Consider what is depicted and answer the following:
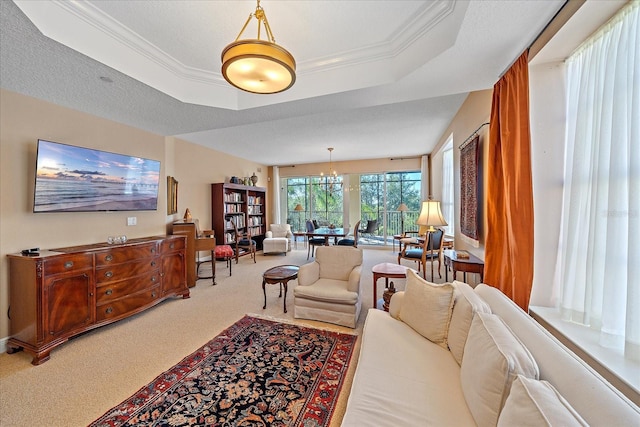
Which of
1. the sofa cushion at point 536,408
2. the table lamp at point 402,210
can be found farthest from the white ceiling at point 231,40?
the table lamp at point 402,210

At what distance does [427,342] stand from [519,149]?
1.63 m

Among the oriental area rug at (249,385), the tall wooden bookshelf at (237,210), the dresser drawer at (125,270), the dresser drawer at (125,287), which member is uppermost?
the tall wooden bookshelf at (237,210)

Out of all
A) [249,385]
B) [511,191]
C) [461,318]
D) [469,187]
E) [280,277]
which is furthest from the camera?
[469,187]

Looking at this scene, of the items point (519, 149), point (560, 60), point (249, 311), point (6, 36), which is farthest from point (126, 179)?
point (560, 60)

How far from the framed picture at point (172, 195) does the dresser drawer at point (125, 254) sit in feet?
4.37

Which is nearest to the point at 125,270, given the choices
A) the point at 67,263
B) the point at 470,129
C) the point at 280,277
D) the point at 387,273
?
the point at 67,263

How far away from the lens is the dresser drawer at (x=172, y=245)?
135 inches

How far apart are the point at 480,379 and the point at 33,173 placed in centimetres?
429

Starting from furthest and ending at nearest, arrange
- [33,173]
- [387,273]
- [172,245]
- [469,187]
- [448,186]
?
[448,186] → [172,245] → [469,187] → [387,273] → [33,173]

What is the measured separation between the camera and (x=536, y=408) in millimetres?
746

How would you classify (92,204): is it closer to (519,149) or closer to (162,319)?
(162,319)

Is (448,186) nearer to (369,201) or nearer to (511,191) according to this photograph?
(369,201)

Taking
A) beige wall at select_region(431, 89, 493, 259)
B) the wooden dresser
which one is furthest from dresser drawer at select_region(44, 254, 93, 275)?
beige wall at select_region(431, 89, 493, 259)

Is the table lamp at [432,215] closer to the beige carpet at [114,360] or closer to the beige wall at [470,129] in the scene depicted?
the beige wall at [470,129]
